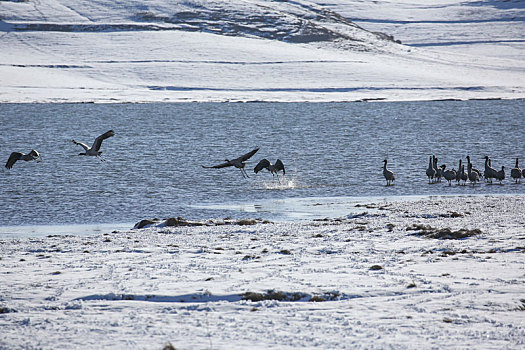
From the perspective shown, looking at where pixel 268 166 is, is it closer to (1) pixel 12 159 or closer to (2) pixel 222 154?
(1) pixel 12 159

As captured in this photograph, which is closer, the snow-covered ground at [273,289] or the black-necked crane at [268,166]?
the snow-covered ground at [273,289]

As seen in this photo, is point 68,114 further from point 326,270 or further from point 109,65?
point 326,270

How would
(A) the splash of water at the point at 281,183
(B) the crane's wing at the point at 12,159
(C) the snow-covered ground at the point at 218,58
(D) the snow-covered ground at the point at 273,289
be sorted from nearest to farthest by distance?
(D) the snow-covered ground at the point at 273,289 → (B) the crane's wing at the point at 12,159 → (A) the splash of water at the point at 281,183 → (C) the snow-covered ground at the point at 218,58

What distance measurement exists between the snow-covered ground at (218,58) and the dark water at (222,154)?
1397 cm

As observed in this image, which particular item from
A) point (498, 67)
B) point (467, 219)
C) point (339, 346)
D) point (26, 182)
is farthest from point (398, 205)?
point (498, 67)

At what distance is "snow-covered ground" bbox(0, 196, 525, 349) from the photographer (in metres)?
10.3

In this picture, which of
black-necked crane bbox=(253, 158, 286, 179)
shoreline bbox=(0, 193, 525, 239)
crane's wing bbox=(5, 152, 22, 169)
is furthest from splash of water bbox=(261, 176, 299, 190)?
crane's wing bbox=(5, 152, 22, 169)

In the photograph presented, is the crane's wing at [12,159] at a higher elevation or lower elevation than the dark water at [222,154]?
higher

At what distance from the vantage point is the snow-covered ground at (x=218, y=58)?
104 meters

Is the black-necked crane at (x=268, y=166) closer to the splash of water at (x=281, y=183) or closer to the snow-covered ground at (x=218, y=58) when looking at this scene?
the splash of water at (x=281, y=183)

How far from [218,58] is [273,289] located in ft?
366

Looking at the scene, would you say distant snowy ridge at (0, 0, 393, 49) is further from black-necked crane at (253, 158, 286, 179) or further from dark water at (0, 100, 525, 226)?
black-necked crane at (253, 158, 286, 179)

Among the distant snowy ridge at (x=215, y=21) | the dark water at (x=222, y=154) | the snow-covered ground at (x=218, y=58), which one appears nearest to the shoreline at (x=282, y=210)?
the dark water at (x=222, y=154)

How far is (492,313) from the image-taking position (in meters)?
11.1
